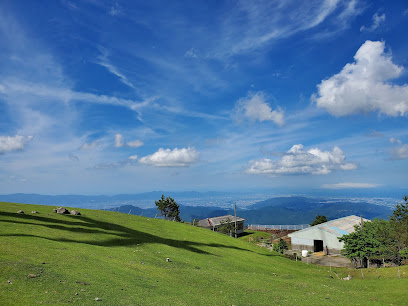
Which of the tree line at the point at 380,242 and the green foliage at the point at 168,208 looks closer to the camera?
the tree line at the point at 380,242

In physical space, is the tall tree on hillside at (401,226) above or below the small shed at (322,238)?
above

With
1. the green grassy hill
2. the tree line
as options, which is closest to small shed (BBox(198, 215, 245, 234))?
the tree line

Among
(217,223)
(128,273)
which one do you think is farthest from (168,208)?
(128,273)

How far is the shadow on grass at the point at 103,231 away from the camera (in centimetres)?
3488

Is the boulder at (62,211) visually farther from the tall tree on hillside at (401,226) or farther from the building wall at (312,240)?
the building wall at (312,240)

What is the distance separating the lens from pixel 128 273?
22.3 m

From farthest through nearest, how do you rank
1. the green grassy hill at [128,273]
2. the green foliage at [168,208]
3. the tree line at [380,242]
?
the green foliage at [168,208] < the tree line at [380,242] < the green grassy hill at [128,273]

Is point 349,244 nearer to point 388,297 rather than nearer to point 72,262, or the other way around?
point 388,297

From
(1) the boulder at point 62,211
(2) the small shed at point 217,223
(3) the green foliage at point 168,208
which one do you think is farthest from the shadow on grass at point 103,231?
(2) the small shed at point 217,223

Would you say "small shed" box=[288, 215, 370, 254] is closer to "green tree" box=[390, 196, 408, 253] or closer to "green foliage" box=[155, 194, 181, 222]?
"green tree" box=[390, 196, 408, 253]

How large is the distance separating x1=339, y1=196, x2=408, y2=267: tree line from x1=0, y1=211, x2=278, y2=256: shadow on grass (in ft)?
88.0

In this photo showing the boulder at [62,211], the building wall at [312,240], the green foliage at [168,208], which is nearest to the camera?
the boulder at [62,211]

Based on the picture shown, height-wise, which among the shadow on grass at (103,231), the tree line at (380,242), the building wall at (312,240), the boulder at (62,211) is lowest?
the building wall at (312,240)

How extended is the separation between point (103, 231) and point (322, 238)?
211 feet
